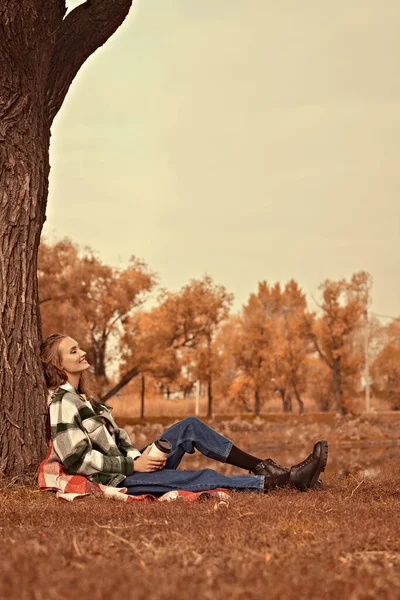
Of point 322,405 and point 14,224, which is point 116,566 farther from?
point 322,405

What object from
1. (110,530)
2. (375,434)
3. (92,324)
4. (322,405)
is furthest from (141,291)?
(110,530)

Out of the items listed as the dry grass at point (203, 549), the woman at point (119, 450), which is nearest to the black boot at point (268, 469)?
the woman at point (119, 450)

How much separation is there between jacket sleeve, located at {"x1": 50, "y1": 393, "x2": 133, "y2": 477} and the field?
33cm

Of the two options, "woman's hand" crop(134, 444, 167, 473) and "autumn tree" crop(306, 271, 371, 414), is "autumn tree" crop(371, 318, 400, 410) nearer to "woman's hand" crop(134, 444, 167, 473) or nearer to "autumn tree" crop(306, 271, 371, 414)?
"autumn tree" crop(306, 271, 371, 414)

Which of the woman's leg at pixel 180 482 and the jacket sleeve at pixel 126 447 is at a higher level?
the jacket sleeve at pixel 126 447

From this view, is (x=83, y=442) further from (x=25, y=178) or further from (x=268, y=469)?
(x=25, y=178)

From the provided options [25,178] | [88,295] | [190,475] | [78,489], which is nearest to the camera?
[78,489]

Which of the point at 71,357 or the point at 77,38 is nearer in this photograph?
the point at 71,357

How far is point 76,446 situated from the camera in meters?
5.86

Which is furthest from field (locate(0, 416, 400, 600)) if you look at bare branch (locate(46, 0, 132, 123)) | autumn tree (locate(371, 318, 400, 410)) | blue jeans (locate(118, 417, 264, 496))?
autumn tree (locate(371, 318, 400, 410))

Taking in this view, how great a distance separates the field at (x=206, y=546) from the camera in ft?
9.23

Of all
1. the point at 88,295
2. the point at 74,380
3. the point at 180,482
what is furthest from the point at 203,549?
the point at 88,295

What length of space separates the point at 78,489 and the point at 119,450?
24.8 inches

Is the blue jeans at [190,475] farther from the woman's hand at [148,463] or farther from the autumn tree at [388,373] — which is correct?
the autumn tree at [388,373]
